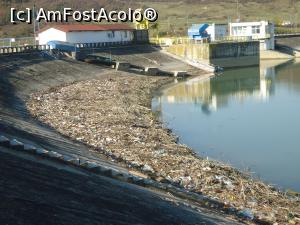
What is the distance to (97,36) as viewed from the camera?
68312mm

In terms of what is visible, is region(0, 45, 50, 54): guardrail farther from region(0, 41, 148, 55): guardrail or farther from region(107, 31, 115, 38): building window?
region(107, 31, 115, 38): building window

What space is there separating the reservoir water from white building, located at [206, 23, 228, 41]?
75.6 feet

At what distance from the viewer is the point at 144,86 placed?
47562 millimetres

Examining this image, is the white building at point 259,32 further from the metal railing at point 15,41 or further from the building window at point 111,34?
the metal railing at point 15,41

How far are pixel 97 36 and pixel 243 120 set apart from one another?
39.3m

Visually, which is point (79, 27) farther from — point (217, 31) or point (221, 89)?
point (217, 31)

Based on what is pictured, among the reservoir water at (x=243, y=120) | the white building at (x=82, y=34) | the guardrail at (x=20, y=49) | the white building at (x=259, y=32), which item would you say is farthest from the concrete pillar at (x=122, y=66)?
the white building at (x=259, y=32)

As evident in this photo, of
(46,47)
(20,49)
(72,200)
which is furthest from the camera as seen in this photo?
(46,47)

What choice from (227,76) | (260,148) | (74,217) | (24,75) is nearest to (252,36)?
(227,76)

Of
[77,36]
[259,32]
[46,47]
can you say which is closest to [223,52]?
[259,32]

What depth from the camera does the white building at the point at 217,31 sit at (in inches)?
3303

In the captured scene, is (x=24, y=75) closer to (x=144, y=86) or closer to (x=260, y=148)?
(x=144, y=86)

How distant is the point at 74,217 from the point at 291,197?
7.88 m

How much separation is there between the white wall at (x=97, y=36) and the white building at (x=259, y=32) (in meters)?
22.8
